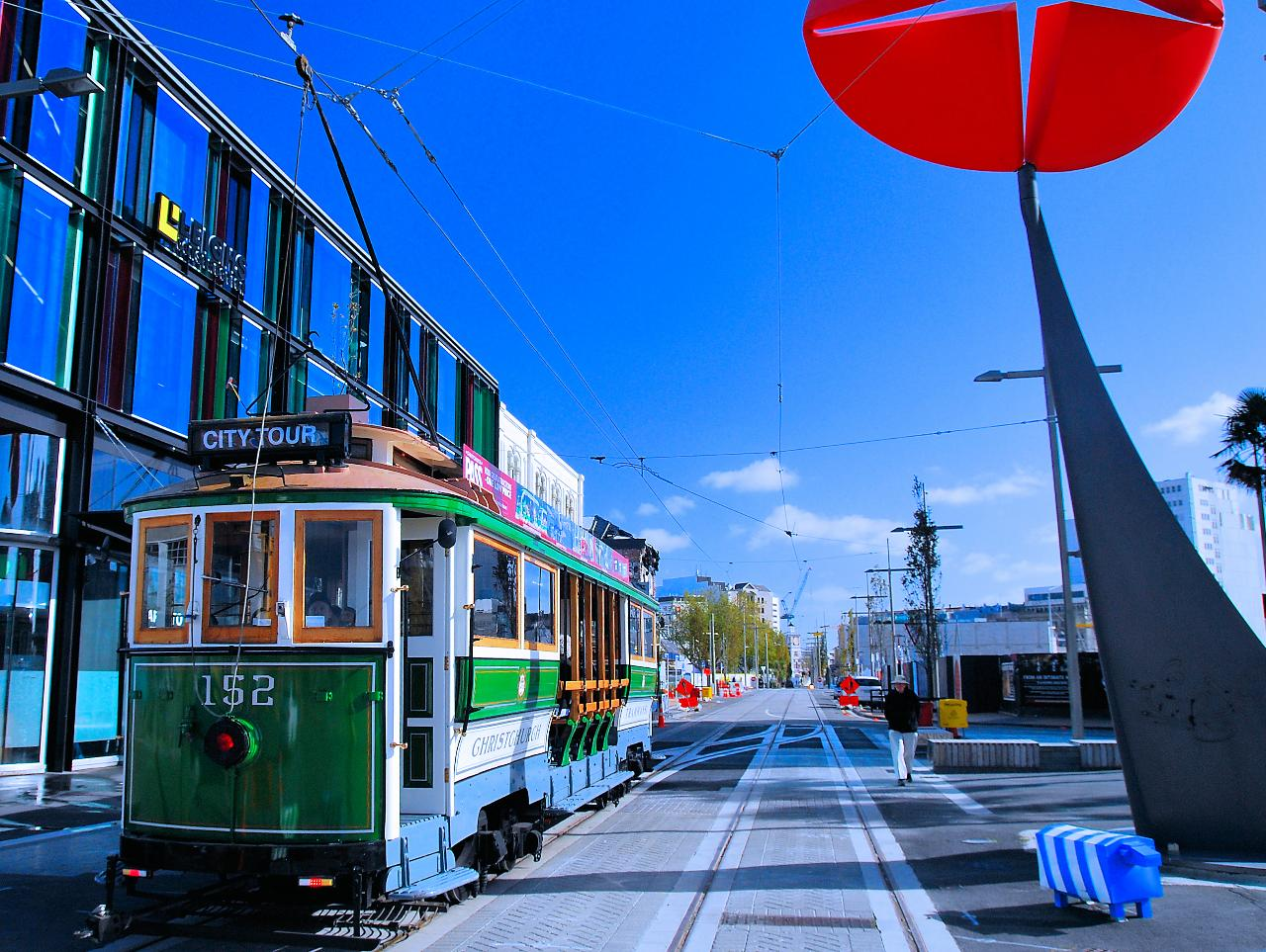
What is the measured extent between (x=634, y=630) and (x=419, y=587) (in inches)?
335

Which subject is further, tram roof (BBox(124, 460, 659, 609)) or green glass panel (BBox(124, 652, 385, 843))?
tram roof (BBox(124, 460, 659, 609))

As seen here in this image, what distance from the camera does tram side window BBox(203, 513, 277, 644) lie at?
21.9 ft

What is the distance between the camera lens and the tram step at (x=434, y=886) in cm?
655

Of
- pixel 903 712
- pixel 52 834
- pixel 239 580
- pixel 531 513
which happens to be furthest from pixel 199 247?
pixel 903 712

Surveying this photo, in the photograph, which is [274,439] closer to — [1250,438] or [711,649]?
[1250,438]

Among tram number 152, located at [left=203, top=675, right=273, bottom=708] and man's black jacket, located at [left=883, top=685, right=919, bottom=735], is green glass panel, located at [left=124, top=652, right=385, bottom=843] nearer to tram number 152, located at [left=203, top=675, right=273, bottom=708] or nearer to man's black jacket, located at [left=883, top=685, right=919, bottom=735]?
tram number 152, located at [left=203, top=675, right=273, bottom=708]

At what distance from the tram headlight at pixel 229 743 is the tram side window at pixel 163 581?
762 millimetres

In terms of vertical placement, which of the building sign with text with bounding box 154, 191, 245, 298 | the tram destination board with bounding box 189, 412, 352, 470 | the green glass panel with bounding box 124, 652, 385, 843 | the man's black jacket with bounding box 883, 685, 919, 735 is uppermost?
the building sign with text with bounding box 154, 191, 245, 298

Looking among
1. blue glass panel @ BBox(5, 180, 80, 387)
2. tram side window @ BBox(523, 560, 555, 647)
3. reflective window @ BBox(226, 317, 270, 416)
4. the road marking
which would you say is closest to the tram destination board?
tram side window @ BBox(523, 560, 555, 647)

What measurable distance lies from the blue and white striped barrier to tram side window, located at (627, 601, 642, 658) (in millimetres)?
8088

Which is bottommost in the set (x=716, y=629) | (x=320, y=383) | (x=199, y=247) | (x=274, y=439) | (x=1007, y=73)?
(x=716, y=629)

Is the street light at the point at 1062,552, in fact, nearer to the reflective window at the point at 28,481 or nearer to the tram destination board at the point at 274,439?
the tram destination board at the point at 274,439

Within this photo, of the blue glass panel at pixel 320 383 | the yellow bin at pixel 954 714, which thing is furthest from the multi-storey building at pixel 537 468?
the yellow bin at pixel 954 714

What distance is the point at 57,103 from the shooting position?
698 inches
